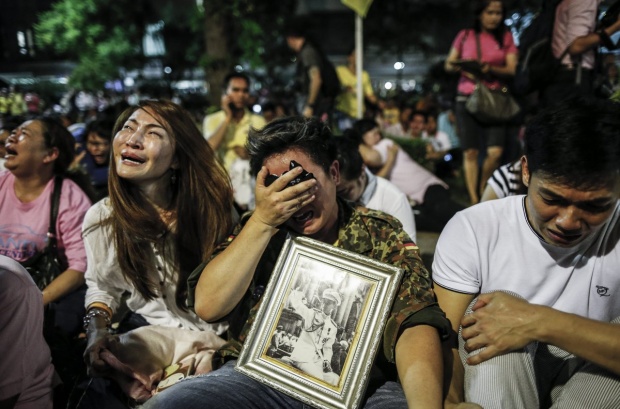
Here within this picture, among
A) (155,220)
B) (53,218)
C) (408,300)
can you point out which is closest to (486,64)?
(155,220)

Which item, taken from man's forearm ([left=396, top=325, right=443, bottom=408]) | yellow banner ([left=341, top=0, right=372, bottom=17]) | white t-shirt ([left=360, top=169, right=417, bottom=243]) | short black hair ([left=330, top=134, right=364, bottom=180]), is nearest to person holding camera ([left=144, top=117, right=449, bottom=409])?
man's forearm ([left=396, top=325, right=443, bottom=408])

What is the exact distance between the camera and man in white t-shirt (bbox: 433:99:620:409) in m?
1.93

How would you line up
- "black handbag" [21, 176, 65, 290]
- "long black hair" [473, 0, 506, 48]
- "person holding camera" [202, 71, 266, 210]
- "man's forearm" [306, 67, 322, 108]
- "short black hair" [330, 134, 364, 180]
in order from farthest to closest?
"man's forearm" [306, 67, 322, 108] < "person holding camera" [202, 71, 266, 210] < "long black hair" [473, 0, 506, 48] < "short black hair" [330, 134, 364, 180] < "black handbag" [21, 176, 65, 290]

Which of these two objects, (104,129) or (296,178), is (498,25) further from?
(296,178)

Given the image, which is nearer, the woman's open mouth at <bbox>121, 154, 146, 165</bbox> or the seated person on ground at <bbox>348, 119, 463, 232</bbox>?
the woman's open mouth at <bbox>121, 154, 146, 165</bbox>

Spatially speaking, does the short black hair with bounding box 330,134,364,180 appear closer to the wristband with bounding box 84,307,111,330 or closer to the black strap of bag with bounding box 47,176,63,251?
the wristband with bounding box 84,307,111,330

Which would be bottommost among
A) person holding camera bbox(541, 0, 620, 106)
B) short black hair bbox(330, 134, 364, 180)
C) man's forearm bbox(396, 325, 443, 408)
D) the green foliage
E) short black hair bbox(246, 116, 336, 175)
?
the green foliage

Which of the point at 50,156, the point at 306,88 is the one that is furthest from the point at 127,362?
the point at 306,88

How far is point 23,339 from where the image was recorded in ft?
7.27

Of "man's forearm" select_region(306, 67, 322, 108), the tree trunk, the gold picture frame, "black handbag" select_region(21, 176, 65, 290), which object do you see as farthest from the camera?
the tree trunk

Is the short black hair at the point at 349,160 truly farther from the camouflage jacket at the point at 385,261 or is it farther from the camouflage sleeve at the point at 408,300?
the camouflage sleeve at the point at 408,300

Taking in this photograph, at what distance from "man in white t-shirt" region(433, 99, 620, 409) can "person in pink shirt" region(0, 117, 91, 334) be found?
2.32m

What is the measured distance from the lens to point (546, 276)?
87.9 inches

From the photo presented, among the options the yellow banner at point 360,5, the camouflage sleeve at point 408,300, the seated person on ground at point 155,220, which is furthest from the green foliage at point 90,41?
the camouflage sleeve at point 408,300
